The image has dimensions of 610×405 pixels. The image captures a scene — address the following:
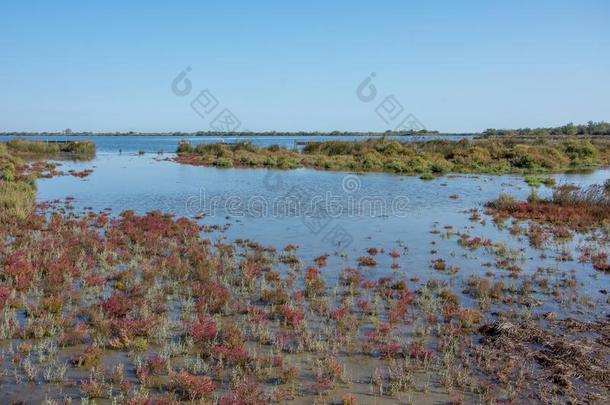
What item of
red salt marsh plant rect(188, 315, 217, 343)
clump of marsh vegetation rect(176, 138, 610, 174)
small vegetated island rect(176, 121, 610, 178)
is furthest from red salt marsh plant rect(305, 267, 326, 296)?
small vegetated island rect(176, 121, 610, 178)

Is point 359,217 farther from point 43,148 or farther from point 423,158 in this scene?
point 43,148

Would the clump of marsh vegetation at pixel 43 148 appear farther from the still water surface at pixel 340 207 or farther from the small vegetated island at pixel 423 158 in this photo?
the still water surface at pixel 340 207

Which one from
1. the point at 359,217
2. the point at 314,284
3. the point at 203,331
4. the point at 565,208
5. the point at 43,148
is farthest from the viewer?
the point at 43,148

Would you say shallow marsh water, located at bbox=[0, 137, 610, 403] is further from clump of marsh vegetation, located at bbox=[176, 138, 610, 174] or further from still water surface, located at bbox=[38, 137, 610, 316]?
clump of marsh vegetation, located at bbox=[176, 138, 610, 174]

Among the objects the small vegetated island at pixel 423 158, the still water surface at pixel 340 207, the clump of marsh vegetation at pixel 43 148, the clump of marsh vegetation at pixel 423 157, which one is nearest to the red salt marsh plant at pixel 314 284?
the still water surface at pixel 340 207

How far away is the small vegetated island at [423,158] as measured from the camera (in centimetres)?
5297

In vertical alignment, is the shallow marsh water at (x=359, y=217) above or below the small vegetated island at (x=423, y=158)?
below

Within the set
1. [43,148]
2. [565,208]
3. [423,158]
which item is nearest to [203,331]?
[565,208]

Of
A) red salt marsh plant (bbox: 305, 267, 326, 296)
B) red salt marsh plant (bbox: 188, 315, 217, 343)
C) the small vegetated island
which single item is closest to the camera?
red salt marsh plant (bbox: 188, 315, 217, 343)

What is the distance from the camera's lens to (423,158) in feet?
188

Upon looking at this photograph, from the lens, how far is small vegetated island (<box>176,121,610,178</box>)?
53.0 meters

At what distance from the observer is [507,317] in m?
10.9

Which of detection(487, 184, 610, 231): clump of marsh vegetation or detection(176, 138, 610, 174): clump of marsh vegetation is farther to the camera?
detection(176, 138, 610, 174): clump of marsh vegetation

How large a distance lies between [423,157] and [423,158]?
52.9 inches
